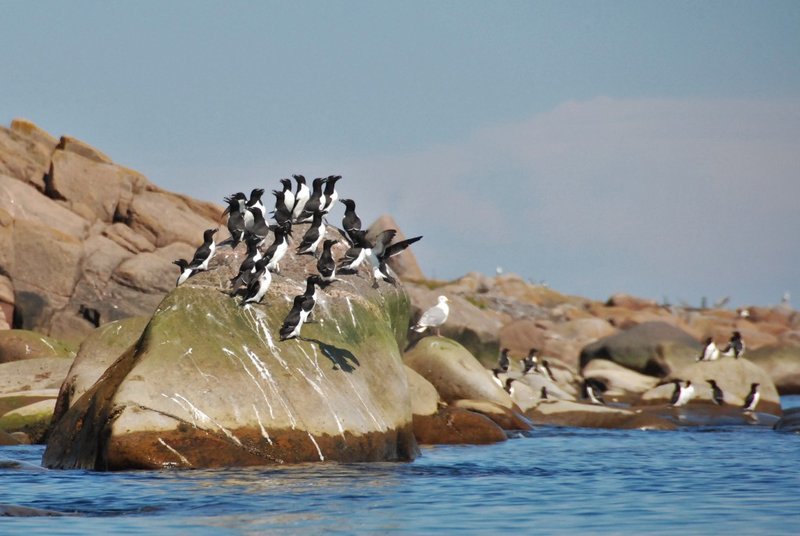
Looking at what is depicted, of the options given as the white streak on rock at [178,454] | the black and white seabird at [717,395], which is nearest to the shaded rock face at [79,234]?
the black and white seabird at [717,395]

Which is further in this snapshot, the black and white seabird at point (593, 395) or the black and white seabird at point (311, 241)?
the black and white seabird at point (593, 395)

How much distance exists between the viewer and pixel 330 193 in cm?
2372

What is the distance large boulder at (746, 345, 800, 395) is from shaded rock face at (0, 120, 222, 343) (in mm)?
21862

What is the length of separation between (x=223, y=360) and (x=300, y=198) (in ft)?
22.0

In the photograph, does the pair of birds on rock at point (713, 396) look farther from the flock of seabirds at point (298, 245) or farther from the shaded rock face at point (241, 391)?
the shaded rock face at point (241, 391)

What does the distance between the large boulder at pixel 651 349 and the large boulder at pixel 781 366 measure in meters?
4.57

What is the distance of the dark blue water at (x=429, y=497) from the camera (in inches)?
526

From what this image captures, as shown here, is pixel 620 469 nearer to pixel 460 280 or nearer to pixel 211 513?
pixel 211 513

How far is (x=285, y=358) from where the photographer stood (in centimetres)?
1822

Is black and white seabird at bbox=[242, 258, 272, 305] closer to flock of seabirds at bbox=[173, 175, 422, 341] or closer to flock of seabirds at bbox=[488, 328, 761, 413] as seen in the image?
flock of seabirds at bbox=[173, 175, 422, 341]

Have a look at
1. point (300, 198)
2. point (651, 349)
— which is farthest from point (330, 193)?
point (651, 349)

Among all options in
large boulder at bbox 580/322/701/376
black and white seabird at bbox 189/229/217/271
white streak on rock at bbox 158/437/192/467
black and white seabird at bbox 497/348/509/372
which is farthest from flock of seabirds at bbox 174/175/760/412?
large boulder at bbox 580/322/701/376

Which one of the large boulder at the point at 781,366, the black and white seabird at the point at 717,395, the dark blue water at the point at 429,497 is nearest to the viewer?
the dark blue water at the point at 429,497

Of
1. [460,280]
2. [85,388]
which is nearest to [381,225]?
[460,280]
